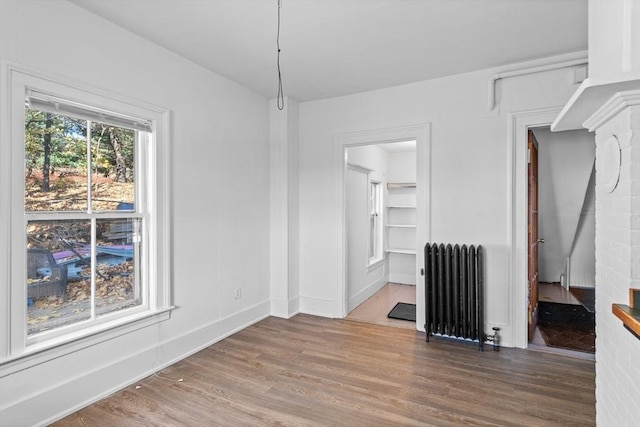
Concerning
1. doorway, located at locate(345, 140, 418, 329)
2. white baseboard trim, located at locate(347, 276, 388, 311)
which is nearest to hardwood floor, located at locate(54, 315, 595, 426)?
doorway, located at locate(345, 140, 418, 329)

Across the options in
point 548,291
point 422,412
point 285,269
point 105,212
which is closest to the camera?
Result: point 422,412

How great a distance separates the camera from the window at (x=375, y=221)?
5.73 m

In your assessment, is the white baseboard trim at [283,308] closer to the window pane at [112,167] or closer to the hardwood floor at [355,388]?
the hardwood floor at [355,388]

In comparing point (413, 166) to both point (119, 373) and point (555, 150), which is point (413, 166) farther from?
point (119, 373)

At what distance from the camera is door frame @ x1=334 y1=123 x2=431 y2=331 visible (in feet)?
11.8

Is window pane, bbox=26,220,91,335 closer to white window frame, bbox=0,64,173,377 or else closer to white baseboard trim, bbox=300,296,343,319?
white window frame, bbox=0,64,173,377

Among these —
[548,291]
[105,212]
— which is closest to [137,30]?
[105,212]

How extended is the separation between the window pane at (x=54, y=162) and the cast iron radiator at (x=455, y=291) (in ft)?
10.1

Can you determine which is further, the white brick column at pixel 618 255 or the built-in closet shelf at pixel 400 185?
the built-in closet shelf at pixel 400 185

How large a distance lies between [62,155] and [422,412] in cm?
295

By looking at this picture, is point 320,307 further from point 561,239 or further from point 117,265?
point 561,239

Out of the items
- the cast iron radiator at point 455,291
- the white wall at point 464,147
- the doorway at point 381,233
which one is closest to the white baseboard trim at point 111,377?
the white wall at point 464,147

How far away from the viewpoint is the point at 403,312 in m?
4.41

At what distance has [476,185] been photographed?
3.38 metres
